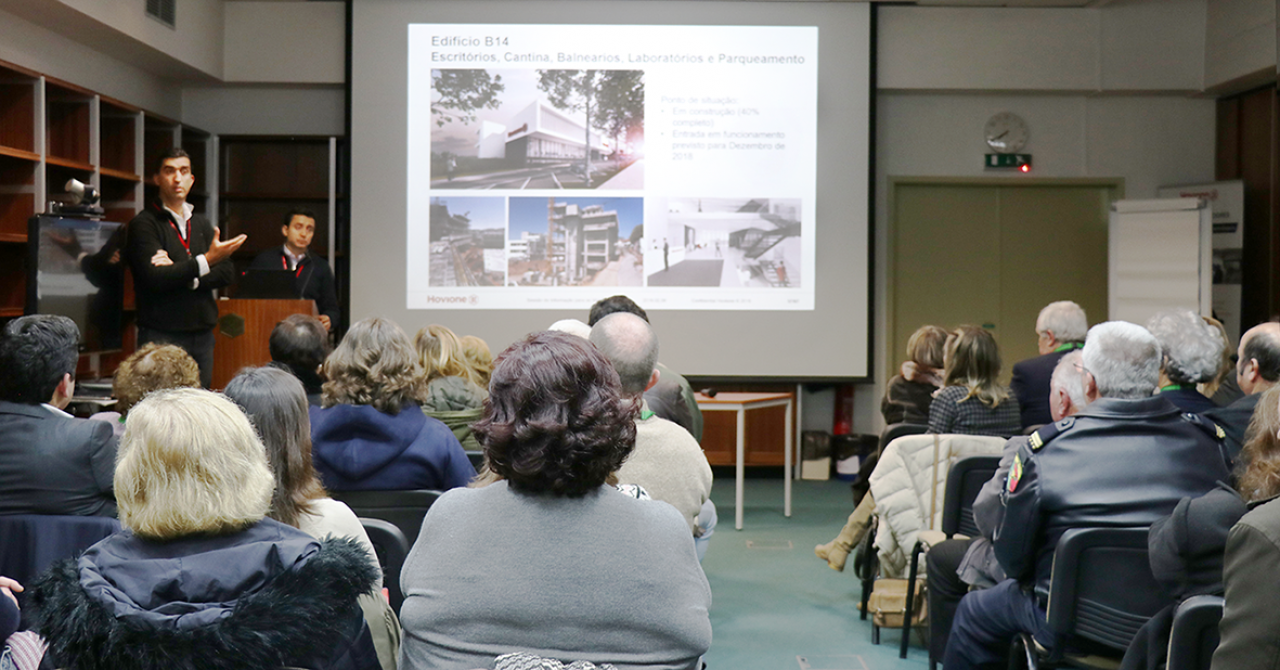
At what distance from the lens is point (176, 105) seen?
Result: 22.7 ft

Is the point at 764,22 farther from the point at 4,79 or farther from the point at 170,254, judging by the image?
the point at 4,79

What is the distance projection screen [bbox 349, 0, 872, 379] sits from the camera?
6438mm

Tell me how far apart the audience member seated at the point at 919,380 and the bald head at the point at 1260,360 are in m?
1.35

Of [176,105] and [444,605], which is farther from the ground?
[176,105]

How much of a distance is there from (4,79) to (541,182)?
9.96 feet

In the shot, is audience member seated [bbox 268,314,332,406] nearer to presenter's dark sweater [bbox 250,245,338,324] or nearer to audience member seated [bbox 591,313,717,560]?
audience member seated [bbox 591,313,717,560]

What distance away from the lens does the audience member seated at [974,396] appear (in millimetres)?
3510

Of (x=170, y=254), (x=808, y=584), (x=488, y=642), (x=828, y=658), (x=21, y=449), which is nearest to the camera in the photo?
(x=488, y=642)

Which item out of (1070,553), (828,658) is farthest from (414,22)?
(1070,553)

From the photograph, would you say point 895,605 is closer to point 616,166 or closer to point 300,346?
point 300,346

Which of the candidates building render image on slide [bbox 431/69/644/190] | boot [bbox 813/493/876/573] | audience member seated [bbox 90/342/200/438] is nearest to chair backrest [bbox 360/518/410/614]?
audience member seated [bbox 90/342/200/438]

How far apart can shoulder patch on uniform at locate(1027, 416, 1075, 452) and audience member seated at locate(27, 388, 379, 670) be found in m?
1.57

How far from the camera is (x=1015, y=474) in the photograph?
2.25m

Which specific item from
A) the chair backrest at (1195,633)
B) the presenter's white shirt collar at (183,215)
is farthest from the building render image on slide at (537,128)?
the chair backrest at (1195,633)
